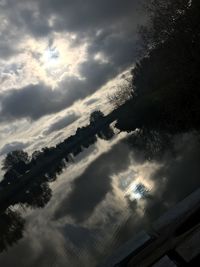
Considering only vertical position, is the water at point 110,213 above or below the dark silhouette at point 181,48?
below

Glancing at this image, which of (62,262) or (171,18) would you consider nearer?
(62,262)

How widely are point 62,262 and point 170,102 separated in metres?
28.5

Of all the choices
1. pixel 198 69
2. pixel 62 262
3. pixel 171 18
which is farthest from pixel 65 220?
pixel 171 18

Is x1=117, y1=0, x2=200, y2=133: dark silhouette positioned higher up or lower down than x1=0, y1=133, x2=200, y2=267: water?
higher up

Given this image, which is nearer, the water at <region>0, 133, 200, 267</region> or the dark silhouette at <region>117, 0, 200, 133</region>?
the water at <region>0, 133, 200, 267</region>

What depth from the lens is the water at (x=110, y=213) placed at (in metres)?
19.2

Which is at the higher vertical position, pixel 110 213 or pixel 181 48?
pixel 181 48

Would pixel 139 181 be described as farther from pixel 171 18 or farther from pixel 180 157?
pixel 171 18

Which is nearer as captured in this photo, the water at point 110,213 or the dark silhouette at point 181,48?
the water at point 110,213

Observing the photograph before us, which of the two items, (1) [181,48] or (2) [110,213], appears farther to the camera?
(1) [181,48]

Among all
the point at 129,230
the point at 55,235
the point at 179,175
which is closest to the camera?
the point at 129,230

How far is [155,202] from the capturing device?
66.7ft

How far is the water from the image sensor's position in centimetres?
1917

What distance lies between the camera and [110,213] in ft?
78.2
